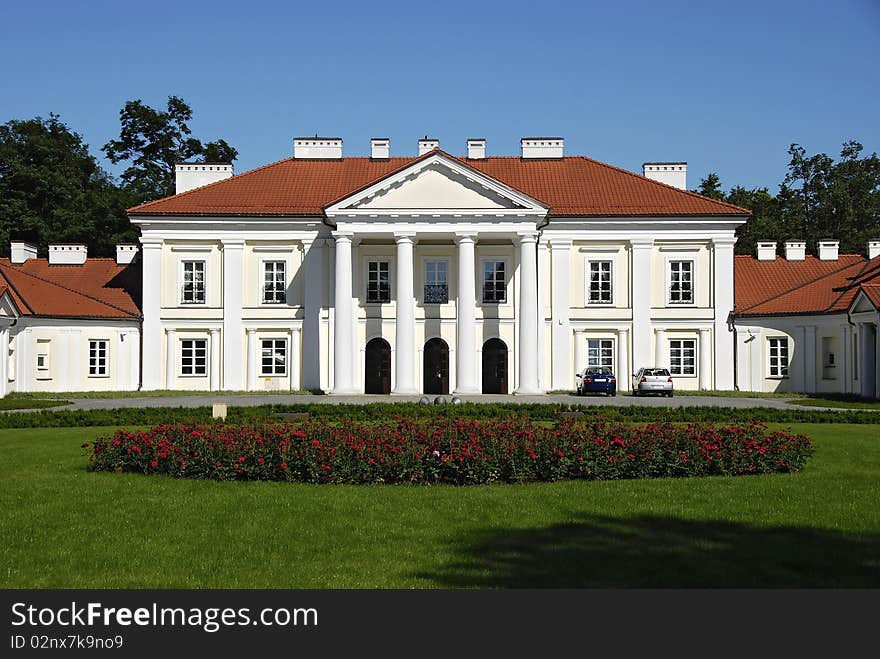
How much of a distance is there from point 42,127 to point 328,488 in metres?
66.2

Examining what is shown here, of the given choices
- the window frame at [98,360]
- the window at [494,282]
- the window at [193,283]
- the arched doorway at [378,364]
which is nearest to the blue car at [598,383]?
the window at [494,282]

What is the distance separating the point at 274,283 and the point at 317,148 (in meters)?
8.82

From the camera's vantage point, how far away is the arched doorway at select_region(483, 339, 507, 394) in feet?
139

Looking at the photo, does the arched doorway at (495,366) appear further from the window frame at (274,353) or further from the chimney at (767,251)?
the chimney at (767,251)

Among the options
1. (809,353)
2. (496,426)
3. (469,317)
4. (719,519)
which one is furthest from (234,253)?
(719,519)

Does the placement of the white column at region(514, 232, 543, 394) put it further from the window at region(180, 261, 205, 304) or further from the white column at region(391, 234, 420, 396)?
the window at region(180, 261, 205, 304)

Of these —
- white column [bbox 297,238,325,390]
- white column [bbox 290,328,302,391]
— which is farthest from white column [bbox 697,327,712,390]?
white column [bbox 290,328,302,391]

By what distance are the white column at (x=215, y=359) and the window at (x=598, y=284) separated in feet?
57.7

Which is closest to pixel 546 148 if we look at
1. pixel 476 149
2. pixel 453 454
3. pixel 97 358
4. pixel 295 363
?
pixel 476 149

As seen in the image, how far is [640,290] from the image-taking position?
4372 cm

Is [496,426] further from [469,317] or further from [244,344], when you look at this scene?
[244,344]

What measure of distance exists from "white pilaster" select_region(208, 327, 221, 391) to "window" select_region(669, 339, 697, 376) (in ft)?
70.0

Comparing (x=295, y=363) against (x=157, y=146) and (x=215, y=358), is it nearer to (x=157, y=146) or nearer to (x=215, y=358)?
(x=215, y=358)

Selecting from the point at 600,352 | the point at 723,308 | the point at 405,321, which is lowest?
the point at 600,352
